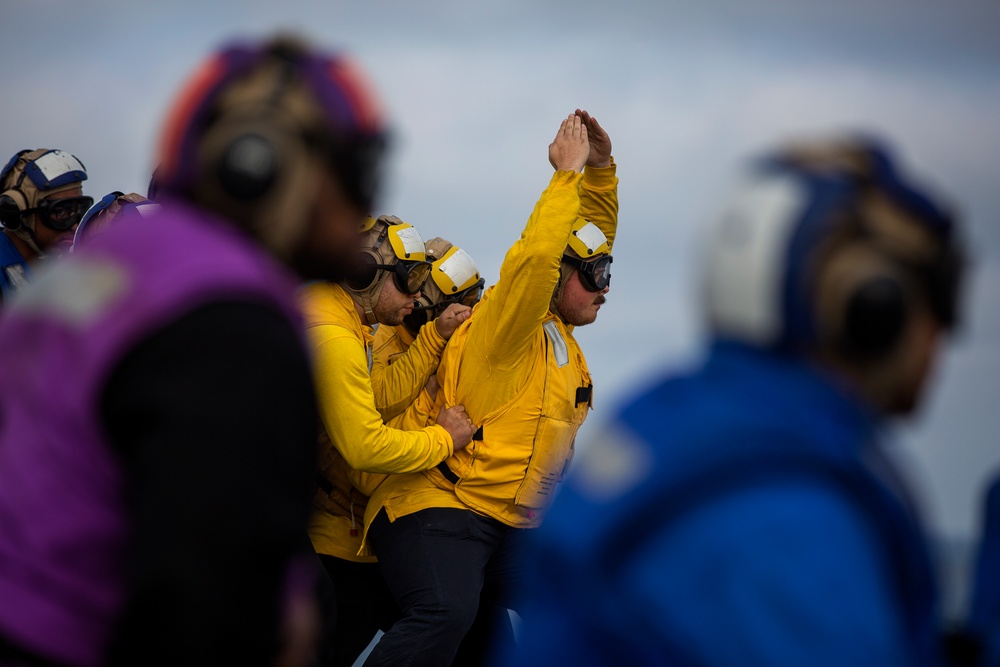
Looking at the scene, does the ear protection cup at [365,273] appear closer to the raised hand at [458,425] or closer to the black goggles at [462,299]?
the black goggles at [462,299]

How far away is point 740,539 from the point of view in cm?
129

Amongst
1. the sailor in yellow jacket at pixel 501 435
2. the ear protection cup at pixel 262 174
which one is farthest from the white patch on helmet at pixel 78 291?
the sailor in yellow jacket at pixel 501 435

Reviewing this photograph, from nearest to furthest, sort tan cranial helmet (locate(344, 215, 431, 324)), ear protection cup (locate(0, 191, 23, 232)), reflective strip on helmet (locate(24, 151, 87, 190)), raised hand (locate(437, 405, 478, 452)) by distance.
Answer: raised hand (locate(437, 405, 478, 452)) → tan cranial helmet (locate(344, 215, 431, 324)) → ear protection cup (locate(0, 191, 23, 232)) → reflective strip on helmet (locate(24, 151, 87, 190))

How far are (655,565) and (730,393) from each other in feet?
0.79

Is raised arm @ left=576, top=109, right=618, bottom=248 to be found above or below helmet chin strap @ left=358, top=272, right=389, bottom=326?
above

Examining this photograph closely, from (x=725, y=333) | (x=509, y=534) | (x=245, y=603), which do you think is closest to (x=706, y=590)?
(x=725, y=333)

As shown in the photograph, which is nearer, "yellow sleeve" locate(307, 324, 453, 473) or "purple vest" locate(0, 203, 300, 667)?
"purple vest" locate(0, 203, 300, 667)

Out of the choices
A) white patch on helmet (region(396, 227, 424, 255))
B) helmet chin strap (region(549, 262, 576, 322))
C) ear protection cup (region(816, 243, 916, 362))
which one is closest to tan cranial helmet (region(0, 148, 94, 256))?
white patch on helmet (region(396, 227, 424, 255))

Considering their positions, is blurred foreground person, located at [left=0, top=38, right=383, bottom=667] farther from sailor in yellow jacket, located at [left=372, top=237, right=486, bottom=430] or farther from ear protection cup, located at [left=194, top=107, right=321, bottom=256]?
sailor in yellow jacket, located at [left=372, top=237, right=486, bottom=430]

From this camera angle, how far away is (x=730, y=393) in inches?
56.7

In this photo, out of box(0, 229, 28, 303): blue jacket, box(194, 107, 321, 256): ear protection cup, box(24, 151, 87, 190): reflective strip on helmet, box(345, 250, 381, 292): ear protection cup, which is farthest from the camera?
box(24, 151, 87, 190): reflective strip on helmet

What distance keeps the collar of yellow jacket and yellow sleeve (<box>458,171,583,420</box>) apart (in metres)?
0.47

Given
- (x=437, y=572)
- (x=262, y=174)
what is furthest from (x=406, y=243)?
(x=262, y=174)

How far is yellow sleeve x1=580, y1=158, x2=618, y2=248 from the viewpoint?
5188 millimetres
